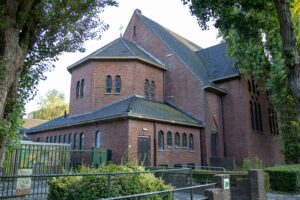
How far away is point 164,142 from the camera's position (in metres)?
19.3

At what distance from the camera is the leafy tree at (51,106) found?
54.6m

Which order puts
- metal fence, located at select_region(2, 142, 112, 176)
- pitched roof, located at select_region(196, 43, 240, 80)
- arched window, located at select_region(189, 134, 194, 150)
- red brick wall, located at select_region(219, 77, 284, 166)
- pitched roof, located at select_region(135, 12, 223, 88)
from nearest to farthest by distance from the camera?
metal fence, located at select_region(2, 142, 112, 176) < arched window, located at select_region(189, 134, 194, 150) < red brick wall, located at select_region(219, 77, 284, 166) < pitched roof, located at select_region(135, 12, 223, 88) < pitched roof, located at select_region(196, 43, 240, 80)

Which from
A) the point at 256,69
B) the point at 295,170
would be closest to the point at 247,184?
the point at 295,170

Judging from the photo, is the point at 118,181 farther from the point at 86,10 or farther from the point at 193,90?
the point at 193,90

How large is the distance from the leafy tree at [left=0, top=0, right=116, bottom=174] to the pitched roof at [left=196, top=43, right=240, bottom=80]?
55.8 feet

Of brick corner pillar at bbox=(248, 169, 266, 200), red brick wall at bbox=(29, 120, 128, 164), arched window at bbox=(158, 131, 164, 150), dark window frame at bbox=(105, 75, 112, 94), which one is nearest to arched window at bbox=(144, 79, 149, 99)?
dark window frame at bbox=(105, 75, 112, 94)

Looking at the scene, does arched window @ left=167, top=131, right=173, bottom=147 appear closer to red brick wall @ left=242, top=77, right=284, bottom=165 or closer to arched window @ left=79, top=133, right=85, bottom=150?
arched window @ left=79, top=133, right=85, bottom=150

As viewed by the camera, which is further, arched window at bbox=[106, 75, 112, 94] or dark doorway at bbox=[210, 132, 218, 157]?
dark doorway at bbox=[210, 132, 218, 157]

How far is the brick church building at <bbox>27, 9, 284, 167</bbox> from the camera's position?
60.1 feet

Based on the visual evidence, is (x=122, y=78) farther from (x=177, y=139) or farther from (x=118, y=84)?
(x=177, y=139)

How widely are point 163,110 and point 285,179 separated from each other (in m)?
10.1

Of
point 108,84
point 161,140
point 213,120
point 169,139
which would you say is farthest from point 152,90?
point 161,140

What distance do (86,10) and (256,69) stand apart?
599 inches

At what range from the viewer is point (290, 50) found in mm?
7969
